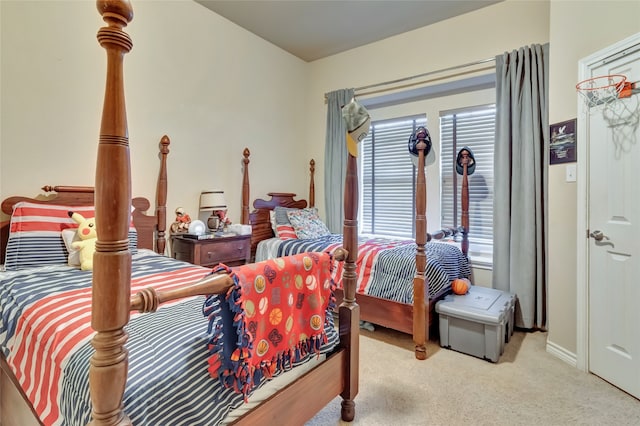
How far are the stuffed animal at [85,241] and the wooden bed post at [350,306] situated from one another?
1.45m

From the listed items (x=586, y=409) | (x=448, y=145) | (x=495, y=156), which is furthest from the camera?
(x=448, y=145)

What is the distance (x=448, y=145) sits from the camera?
3582 millimetres

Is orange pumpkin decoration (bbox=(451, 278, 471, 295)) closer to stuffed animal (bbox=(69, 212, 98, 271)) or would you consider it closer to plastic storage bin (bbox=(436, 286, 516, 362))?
plastic storage bin (bbox=(436, 286, 516, 362))

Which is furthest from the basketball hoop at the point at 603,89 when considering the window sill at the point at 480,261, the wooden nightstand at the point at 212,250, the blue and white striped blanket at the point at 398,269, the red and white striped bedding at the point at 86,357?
the wooden nightstand at the point at 212,250

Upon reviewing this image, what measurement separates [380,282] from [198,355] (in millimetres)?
1765

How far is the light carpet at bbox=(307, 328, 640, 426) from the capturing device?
163 centimetres

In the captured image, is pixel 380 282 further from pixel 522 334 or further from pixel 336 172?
pixel 336 172

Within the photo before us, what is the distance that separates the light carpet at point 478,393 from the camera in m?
1.63

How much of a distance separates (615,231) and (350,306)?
168 cm

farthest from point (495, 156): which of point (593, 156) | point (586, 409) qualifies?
point (586, 409)

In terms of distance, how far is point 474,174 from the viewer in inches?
134

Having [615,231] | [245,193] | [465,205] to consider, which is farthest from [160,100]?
[615,231]

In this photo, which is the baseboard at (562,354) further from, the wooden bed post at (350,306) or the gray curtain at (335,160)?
the gray curtain at (335,160)

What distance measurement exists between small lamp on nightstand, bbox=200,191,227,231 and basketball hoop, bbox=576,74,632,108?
2896mm
